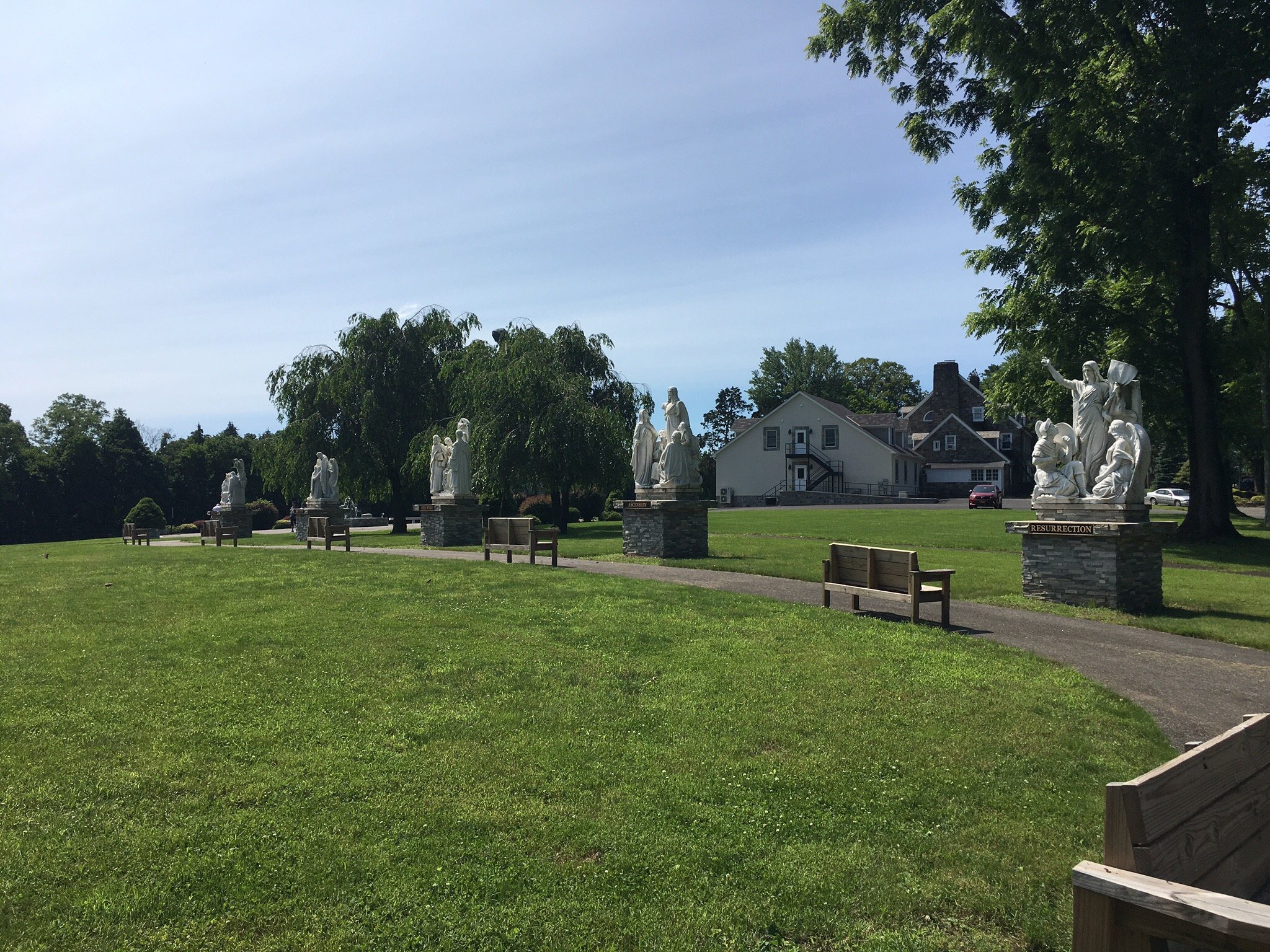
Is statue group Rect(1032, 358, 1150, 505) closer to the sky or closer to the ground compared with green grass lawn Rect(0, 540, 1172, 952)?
closer to the sky

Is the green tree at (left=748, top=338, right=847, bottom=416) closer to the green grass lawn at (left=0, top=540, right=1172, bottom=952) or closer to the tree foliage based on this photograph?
the tree foliage

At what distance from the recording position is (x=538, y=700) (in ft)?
19.5

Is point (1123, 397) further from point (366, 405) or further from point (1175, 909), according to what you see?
point (366, 405)

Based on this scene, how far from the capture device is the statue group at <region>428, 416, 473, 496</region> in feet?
74.0

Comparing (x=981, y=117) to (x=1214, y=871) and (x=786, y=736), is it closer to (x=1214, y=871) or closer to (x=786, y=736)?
(x=786, y=736)

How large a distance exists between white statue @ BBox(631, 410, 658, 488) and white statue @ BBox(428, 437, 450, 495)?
7.18 metres

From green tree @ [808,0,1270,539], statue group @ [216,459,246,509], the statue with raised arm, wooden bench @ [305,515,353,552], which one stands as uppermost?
green tree @ [808,0,1270,539]

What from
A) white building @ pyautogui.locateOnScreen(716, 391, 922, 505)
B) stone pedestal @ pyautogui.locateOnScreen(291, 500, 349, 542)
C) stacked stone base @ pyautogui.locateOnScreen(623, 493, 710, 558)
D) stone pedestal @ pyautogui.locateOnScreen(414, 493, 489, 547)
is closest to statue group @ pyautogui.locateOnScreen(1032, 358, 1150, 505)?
stacked stone base @ pyautogui.locateOnScreen(623, 493, 710, 558)

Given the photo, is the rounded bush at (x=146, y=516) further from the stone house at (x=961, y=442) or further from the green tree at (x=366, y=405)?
the stone house at (x=961, y=442)

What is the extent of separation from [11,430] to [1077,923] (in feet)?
235

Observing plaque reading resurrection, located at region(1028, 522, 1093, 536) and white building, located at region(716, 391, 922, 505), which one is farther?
white building, located at region(716, 391, 922, 505)

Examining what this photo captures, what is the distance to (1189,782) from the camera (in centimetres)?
227

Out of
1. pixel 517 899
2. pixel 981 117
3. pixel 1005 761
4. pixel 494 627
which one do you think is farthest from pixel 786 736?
pixel 981 117

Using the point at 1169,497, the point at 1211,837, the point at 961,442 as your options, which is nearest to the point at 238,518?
the point at 1211,837
